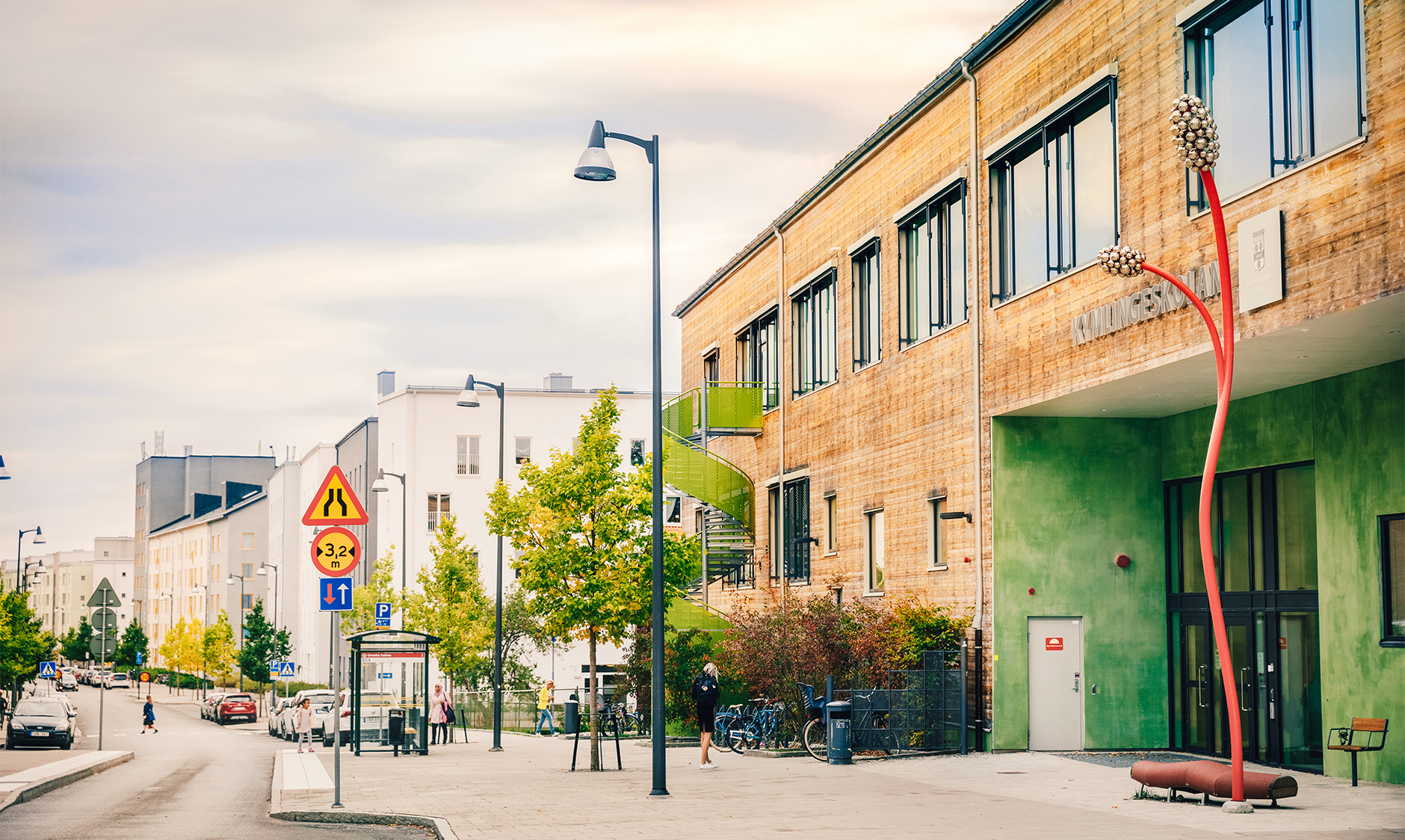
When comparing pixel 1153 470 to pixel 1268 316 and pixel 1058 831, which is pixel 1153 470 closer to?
pixel 1268 316

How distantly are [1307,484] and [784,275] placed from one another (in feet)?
54.8

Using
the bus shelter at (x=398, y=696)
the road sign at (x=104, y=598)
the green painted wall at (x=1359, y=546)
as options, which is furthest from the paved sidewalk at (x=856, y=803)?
the road sign at (x=104, y=598)

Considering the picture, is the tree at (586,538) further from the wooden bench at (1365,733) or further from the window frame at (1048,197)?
the wooden bench at (1365,733)

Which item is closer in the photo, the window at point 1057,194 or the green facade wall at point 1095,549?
the window at point 1057,194

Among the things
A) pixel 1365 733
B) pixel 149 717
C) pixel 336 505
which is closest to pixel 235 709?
pixel 149 717

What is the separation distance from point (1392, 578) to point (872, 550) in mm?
12092

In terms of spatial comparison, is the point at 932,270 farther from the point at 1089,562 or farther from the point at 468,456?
the point at 468,456

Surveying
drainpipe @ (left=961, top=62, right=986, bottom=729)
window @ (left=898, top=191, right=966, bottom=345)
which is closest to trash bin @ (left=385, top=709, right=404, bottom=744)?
drainpipe @ (left=961, top=62, right=986, bottom=729)

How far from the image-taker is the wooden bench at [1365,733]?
15.9 metres

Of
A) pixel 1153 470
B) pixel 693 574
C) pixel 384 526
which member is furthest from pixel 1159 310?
pixel 384 526

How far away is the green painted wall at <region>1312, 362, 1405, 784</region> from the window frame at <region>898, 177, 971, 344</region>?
6.82 metres

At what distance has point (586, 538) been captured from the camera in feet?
76.4

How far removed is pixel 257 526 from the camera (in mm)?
121438

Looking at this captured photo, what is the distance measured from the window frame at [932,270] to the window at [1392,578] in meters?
7.96
